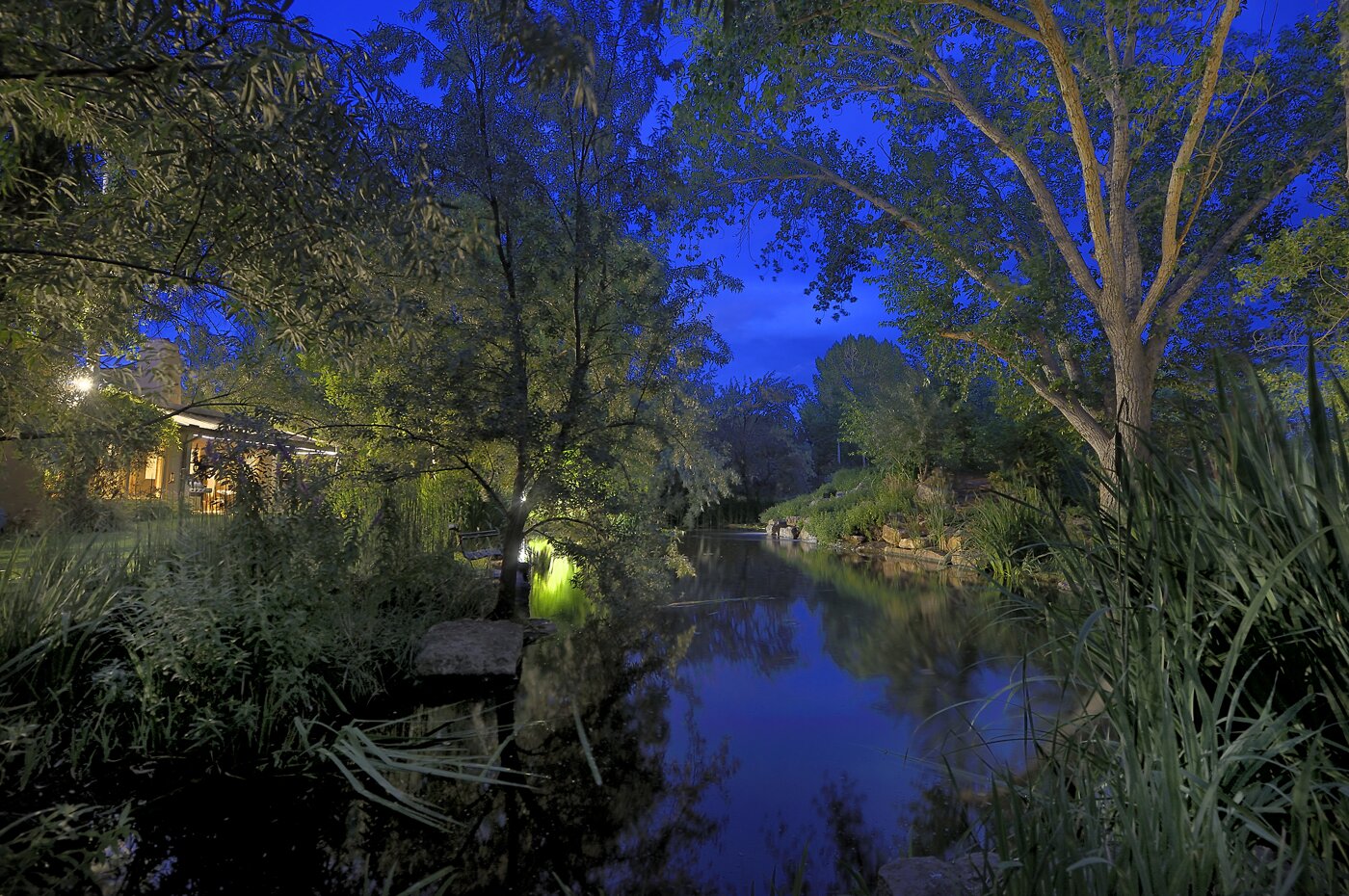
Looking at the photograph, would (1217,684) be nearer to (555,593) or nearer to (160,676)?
(160,676)

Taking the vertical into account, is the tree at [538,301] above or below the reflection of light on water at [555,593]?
above

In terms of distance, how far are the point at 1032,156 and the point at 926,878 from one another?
1655cm

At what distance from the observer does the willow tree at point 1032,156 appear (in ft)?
26.9

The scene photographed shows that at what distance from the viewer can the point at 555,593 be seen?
9594mm

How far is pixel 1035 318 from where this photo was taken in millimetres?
10422

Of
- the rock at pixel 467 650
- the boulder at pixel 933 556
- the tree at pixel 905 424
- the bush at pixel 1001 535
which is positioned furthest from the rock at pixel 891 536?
the rock at pixel 467 650

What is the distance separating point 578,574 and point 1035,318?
803cm

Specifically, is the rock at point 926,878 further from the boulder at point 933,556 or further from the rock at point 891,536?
the rock at point 891,536

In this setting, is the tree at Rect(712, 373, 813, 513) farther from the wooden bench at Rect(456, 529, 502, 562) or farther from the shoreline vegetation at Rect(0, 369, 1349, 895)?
the shoreline vegetation at Rect(0, 369, 1349, 895)

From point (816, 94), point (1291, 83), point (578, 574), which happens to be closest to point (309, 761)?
point (578, 574)

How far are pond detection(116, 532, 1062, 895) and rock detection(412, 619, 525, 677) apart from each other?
0.81ft

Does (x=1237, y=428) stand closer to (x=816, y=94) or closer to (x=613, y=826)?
(x=613, y=826)

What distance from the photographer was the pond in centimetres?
271

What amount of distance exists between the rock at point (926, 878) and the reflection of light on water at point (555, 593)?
470cm
